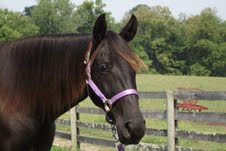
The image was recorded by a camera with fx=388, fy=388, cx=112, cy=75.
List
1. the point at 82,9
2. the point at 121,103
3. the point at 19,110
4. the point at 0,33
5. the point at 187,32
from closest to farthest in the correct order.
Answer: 1. the point at 121,103
2. the point at 19,110
3. the point at 0,33
4. the point at 82,9
5. the point at 187,32

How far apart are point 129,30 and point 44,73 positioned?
0.81 metres

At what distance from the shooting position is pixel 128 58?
9.62 ft

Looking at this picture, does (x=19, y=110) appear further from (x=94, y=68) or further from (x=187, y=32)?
(x=187, y=32)

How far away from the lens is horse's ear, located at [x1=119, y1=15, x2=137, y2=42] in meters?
3.24

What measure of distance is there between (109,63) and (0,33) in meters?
47.2

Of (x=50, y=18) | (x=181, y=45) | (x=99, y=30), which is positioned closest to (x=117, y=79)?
(x=99, y=30)

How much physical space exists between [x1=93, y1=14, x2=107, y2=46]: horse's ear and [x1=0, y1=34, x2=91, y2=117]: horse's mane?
18 cm

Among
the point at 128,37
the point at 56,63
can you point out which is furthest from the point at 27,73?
the point at 128,37

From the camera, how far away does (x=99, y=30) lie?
304cm

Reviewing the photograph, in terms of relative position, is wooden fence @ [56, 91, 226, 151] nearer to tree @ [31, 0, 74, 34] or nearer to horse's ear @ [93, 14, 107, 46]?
horse's ear @ [93, 14, 107, 46]

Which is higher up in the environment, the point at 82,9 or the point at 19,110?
the point at 19,110

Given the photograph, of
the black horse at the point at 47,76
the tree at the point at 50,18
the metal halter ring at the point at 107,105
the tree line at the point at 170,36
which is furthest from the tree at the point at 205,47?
the metal halter ring at the point at 107,105

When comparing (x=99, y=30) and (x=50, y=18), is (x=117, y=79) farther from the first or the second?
(x=50, y=18)

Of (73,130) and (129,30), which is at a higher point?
(129,30)
